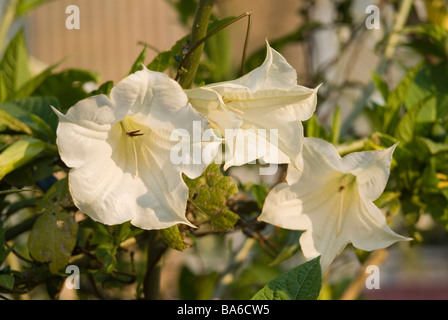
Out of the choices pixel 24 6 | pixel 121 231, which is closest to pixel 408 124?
pixel 121 231

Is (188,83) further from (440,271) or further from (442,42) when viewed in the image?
(440,271)

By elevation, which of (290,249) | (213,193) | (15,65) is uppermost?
(15,65)

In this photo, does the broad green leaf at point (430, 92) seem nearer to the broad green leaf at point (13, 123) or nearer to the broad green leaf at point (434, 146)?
the broad green leaf at point (434, 146)

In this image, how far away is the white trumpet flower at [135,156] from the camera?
1.73ft

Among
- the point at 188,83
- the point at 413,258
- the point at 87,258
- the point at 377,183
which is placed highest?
the point at 188,83

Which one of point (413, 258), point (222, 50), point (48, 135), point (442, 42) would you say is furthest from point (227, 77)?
point (413, 258)

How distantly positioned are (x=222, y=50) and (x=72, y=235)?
0.83 metres

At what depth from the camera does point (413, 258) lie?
13.4 ft

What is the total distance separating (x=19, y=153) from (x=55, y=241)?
0.10 meters

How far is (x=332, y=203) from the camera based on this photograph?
679mm

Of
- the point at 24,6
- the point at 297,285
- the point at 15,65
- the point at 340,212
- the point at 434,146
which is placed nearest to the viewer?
the point at 297,285

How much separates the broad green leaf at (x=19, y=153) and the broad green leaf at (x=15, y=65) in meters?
0.25

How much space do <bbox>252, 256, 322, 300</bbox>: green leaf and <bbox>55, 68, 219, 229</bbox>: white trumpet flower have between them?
105 mm

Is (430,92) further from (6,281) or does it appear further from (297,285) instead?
(6,281)
